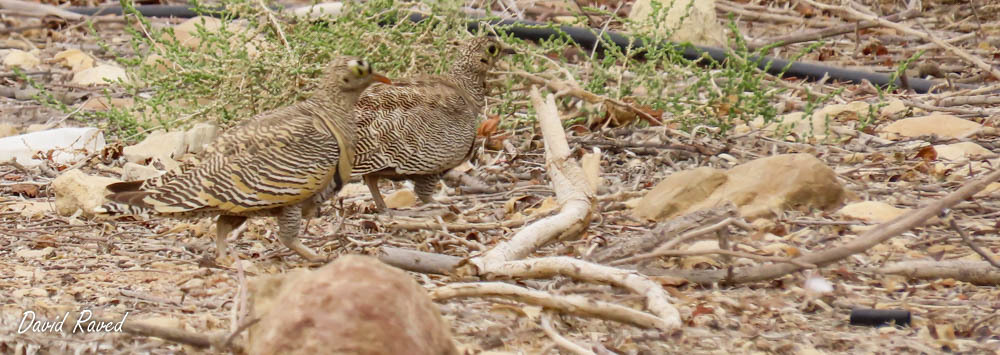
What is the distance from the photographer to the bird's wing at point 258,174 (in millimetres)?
4711

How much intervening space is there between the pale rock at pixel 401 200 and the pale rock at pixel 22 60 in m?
4.80

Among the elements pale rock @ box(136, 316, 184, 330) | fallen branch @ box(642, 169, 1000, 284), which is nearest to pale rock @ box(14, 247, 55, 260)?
pale rock @ box(136, 316, 184, 330)

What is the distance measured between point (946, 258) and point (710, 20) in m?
5.09

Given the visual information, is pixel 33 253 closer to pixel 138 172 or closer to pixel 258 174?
pixel 258 174

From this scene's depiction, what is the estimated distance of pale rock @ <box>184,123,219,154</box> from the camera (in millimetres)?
7262

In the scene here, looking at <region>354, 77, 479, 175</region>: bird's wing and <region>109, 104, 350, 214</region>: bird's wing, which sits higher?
<region>109, 104, 350, 214</region>: bird's wing

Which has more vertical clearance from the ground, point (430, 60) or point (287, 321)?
point (287, 321)

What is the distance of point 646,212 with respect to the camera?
5.45 meters

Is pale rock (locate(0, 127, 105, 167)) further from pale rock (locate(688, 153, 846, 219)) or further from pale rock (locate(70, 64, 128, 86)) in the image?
pale rock (locate(688, 153, 846, 219))

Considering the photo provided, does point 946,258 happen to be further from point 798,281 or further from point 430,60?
point 430,60

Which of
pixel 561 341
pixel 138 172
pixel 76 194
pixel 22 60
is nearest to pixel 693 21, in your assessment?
pixel 138 172

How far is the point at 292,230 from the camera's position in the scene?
4.88 metres

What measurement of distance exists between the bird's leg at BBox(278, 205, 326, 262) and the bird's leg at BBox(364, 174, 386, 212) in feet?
3.54

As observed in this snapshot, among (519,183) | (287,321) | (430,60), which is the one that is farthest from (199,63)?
(287,321)
